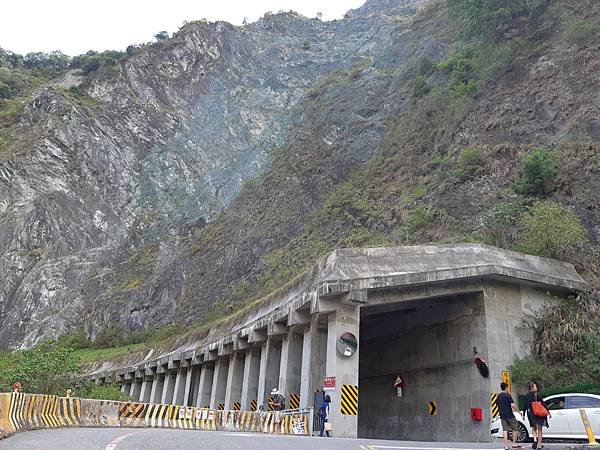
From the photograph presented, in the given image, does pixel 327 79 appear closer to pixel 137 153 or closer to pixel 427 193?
pixel 137 153

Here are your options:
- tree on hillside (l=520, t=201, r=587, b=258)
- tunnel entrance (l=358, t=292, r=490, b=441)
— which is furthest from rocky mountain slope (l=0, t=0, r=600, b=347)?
tunnel entrance (l=358, t=292, r=490, b=441)

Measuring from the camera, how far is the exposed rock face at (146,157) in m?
53.1

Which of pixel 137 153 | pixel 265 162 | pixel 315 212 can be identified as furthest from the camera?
pixel 137 153

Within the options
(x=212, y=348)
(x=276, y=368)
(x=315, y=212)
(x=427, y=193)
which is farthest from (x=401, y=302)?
(x=315, y=212)

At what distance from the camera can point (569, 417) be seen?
1393cm

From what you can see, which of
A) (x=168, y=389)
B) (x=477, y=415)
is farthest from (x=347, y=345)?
(x=168, y=389)

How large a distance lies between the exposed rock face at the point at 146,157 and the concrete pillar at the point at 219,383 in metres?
19.3

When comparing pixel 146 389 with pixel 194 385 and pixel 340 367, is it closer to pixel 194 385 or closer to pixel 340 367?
pixel 194 385

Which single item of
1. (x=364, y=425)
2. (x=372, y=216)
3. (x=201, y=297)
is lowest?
(x=364, y=425)

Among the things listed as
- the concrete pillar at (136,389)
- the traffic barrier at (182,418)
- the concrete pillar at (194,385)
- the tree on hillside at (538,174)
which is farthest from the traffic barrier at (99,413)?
the concrete pillar at (136,389)

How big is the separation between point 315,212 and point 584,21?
2295 centimetres

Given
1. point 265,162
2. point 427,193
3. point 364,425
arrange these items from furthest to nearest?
point 265,162, point 427,193, point 364,425

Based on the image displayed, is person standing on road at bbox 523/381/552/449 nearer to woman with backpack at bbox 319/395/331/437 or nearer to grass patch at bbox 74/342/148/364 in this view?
woman with backpack at bbox 319/395/331/437

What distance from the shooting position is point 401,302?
769 inches
